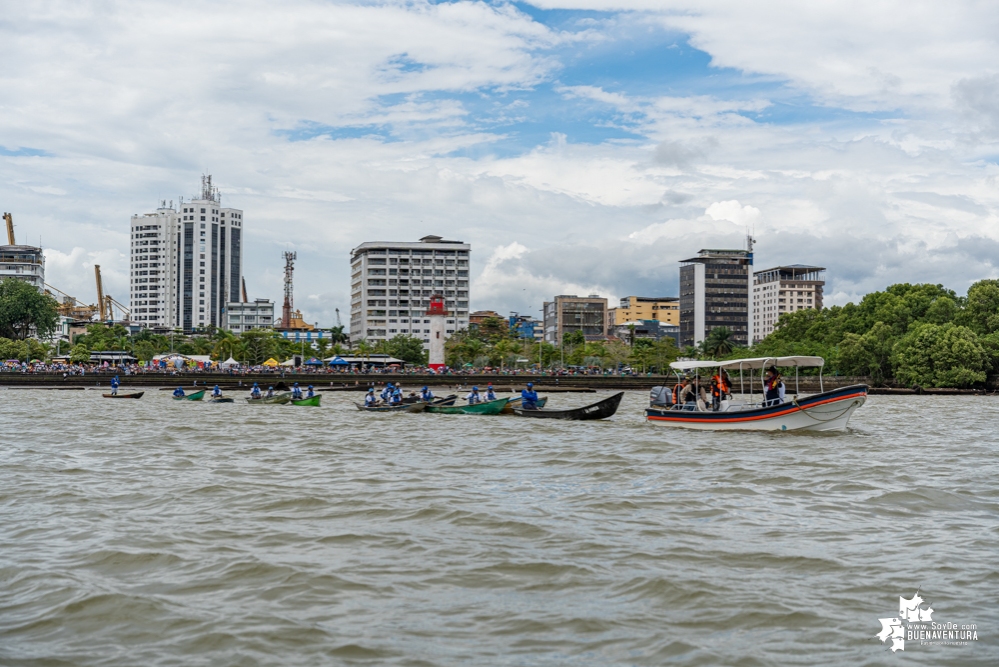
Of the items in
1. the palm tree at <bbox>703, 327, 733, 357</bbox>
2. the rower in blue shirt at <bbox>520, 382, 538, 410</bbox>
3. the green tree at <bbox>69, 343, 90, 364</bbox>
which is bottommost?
the rower in blue shirt at <bbox>520, 382, 538, 410</bbox>

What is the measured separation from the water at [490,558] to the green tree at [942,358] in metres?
63.9

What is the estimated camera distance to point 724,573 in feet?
32.7

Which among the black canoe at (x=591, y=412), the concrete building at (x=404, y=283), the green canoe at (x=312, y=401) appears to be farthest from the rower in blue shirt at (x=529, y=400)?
the concrete building at (x=404, y=283)

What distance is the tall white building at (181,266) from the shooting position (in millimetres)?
169625

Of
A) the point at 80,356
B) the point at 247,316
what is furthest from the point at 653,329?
the point at 80,356

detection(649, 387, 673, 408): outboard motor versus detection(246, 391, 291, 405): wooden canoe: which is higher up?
detection(649, 387, 673, 408): outboard motor

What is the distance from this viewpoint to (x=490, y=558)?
10.7 metres

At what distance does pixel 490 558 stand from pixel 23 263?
167 m

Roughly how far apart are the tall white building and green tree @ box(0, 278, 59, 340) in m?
57.8

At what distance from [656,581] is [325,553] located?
4.08 m

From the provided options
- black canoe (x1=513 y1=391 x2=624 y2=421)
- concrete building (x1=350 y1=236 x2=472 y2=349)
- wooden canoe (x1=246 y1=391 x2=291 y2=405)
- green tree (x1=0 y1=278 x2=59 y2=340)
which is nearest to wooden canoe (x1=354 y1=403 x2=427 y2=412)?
black canoe (x1=513 y1=391 x2=624 y2=421)

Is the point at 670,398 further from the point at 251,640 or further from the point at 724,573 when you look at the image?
the point at 251,640

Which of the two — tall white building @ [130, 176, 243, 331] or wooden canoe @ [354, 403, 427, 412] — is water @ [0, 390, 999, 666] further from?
tall white building @ [130, 176, 243, 331]

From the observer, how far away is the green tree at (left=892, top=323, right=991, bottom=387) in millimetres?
78562
